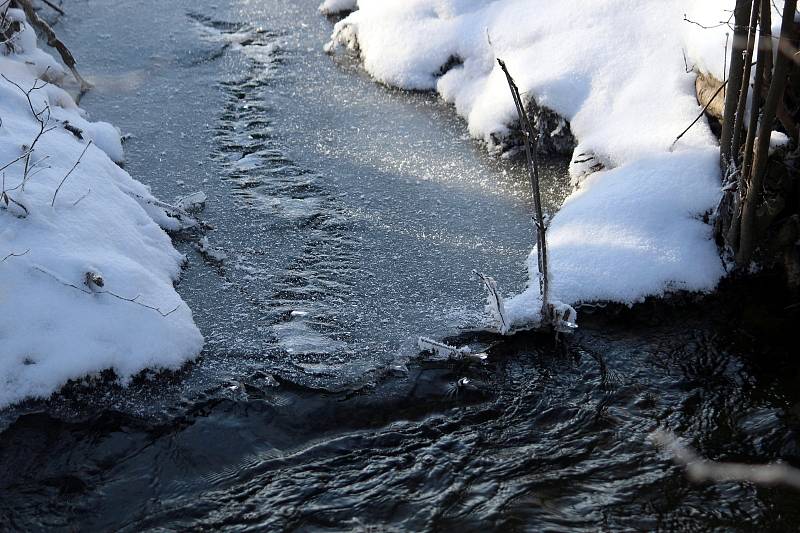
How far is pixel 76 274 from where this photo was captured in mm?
4723

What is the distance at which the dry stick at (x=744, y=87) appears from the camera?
15.3 ft

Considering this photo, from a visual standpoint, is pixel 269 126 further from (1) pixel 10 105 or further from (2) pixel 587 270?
(2) pixel 587 270

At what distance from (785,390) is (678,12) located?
3821mm

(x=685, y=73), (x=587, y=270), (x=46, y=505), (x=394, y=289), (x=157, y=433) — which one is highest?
(x=685, y=73)

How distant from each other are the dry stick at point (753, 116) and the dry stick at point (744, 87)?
5 centimetres

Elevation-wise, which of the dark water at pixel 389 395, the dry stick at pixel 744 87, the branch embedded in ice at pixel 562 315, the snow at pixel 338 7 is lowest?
the dark water at pixel 389 395

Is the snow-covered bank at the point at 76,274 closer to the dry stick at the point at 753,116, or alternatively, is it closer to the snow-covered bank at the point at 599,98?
the snow-covered bank at the point at 599,98

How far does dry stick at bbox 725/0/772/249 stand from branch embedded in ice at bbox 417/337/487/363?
1.86 m

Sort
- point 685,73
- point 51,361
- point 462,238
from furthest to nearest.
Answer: point 685,73 < point 462,238 < point 51,361

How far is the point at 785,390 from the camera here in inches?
175

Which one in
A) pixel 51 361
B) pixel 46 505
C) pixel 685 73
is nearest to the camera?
pixel 46 505

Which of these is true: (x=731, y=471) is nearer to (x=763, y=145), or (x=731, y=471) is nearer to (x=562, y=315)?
(x=562, y=315)

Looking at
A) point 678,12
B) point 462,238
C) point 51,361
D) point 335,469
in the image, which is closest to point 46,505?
point 51,361

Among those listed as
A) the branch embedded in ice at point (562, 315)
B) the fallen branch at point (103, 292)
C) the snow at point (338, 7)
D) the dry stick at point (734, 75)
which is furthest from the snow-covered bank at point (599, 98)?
the fallen branch at point (103, 292)
